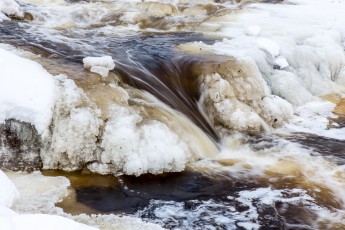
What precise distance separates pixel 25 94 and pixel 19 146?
55 cm

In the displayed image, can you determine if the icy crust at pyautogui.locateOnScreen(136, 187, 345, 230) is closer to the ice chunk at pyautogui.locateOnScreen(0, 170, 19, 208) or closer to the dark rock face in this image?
the ice chunk at pyautogui.locateOnScreen(0, 170, 19, 208)

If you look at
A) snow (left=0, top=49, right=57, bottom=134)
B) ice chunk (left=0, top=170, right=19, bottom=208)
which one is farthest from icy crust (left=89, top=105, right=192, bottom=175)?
ice chunk (left=0, top=170, right=19, bottom=208)

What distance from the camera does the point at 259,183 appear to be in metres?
4.70

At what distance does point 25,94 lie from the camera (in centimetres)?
450

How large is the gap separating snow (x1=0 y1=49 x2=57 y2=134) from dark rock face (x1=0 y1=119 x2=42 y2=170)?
73 mm

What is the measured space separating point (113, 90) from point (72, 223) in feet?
10.7

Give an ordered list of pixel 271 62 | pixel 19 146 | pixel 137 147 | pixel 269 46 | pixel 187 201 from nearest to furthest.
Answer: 1. pixel 187 201
2. pixel 19 146
3. pixel 137 147
4. pixel 271 62
5. pixel 269 46

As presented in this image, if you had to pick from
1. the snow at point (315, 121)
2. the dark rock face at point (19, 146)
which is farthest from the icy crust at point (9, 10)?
the snow at point (315, 121)

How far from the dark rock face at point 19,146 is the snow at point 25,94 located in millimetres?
73

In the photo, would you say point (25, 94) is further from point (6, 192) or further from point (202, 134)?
point (202, 134)

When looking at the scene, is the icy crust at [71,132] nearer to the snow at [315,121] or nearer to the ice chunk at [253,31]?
the snow at [315,121]

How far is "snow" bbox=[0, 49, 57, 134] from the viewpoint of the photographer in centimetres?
442

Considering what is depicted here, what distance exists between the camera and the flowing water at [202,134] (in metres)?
4.11

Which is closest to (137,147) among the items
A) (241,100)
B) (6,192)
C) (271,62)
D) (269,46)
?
(6,192)
